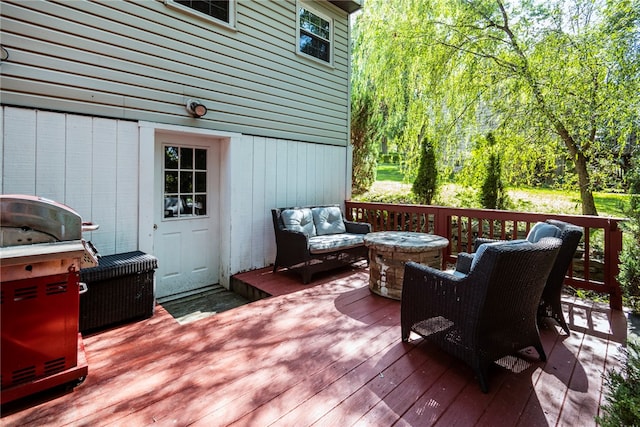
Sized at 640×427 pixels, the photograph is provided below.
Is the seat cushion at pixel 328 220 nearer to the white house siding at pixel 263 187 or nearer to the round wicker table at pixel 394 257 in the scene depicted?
the white house siding at pixel 263 187

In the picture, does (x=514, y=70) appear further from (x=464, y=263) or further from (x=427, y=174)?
(x=464, y=263)

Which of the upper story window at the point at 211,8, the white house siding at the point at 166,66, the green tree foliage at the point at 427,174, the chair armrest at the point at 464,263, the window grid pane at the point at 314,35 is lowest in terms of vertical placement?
the chair armrest at the point at 464,263

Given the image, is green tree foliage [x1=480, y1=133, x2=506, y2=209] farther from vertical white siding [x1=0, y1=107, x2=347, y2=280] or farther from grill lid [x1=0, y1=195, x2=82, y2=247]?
grill lid [x1=0, y1=195, x2=82, y2=247]

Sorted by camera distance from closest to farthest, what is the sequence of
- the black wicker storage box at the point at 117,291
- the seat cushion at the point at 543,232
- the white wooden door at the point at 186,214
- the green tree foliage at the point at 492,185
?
the seat cushion at the point at 543,232, the black wicker storage box at the point at 117,291, the white wooden door at the point at 186,214, the green tree foliage at the point at 492,185

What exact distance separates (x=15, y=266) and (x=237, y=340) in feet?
4.80

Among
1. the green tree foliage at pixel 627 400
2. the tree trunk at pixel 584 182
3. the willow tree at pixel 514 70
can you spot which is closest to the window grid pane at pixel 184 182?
the green tree foliage at pixel 627 400

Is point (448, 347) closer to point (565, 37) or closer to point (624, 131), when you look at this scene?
point (624, 131)

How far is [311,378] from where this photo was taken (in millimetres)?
2020

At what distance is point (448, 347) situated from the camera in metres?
2.11

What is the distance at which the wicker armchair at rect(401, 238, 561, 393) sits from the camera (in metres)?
1.85

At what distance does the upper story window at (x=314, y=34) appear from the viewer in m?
5.06

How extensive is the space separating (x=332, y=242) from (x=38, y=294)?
297 centimetres

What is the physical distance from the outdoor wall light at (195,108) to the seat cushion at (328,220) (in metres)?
1.98

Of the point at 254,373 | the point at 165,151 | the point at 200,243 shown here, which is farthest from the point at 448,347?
the point at 165,151
